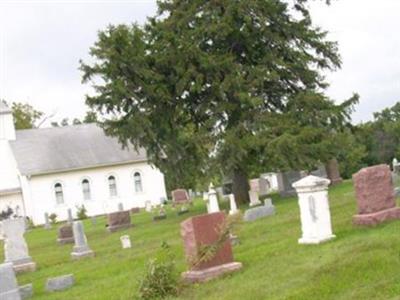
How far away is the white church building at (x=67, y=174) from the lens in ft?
161

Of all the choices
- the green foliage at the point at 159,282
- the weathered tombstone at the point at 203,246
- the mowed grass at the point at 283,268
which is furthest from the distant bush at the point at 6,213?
the green foliage at the point at 159,282

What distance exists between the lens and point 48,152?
5012 centimetres

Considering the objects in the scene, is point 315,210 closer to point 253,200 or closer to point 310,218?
point 310,218

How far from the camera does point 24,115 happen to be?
214ft

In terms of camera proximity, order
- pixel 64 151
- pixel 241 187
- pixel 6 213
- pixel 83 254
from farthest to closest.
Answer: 1. pixel 64 151
2. pixel 6 213
3. pixel 241 187
4. pixel 83 254

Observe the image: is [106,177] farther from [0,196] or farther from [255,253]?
[255,253]

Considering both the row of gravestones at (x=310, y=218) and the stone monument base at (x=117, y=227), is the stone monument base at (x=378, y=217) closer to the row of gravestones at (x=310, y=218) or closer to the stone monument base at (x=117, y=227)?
the row of gravestones at (x=310, y=218)

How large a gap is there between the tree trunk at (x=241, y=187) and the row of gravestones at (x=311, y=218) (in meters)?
14.8

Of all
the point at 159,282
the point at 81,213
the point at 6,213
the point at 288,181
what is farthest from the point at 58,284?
the point at 6,213

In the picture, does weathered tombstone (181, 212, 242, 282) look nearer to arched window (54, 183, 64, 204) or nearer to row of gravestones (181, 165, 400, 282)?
row of gravestones (181, 165, 400, 282)

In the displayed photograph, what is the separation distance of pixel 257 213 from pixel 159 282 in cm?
843

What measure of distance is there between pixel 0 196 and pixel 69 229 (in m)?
25.3

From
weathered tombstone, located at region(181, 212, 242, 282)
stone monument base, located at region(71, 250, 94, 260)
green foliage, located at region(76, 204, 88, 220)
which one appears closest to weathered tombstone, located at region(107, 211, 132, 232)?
stone monument base, located at region(71, 250, 94, 260)

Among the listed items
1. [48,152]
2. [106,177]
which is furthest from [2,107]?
[106,177]
